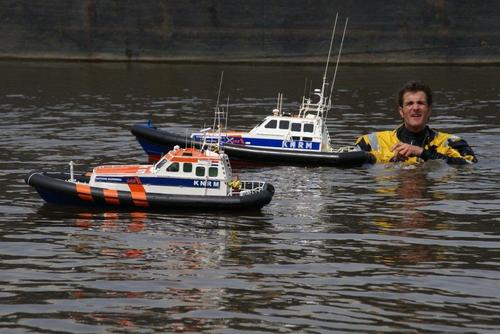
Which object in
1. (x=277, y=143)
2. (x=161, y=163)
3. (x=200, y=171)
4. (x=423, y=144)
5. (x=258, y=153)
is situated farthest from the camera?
(x=277, y=143)

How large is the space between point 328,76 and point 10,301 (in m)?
44.8

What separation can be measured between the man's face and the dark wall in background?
140ft

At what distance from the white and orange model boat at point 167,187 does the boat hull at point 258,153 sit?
245 inches

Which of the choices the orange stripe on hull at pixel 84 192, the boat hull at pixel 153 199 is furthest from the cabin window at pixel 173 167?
the orange stripe on hull at pixel 84 192

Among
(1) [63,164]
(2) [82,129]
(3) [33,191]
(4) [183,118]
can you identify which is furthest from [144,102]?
(3) [33,191]

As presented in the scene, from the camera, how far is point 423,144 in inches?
957

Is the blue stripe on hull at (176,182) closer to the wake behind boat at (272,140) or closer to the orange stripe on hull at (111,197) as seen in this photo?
the orange stripe on hull at (111,197)

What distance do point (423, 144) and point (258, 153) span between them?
887cm

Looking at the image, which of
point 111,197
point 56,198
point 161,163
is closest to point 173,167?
point 161,163

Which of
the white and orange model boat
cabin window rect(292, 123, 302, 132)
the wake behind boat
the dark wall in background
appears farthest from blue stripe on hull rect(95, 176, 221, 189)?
the dark wall in background

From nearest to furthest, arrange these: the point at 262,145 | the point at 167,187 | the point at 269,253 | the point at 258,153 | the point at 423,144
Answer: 1. the point at 269,253
2. the point at 167,187
3. the point at 423,144
4. the point at 258,153
5. the point at 262,145

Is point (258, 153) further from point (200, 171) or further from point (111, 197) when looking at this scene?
point (111, 197)

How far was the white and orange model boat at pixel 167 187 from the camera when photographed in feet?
76.6

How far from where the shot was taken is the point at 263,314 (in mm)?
15180
